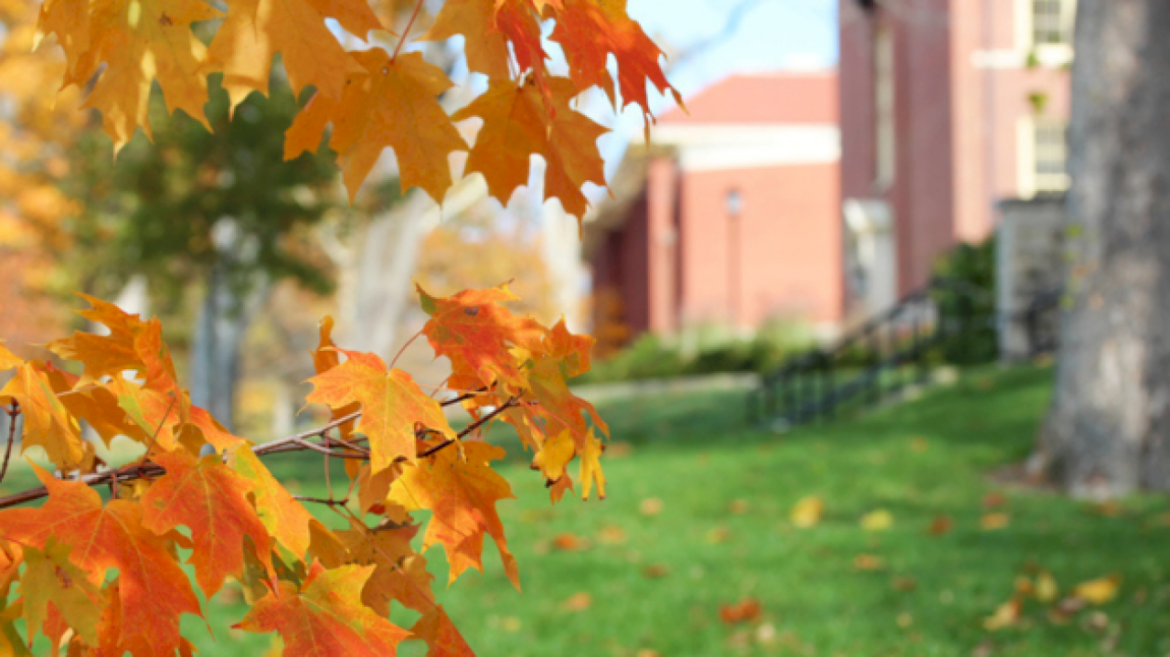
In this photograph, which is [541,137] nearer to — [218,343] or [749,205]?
[218,343]

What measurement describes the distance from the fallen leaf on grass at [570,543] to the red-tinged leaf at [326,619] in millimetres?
4801

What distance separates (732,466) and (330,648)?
794 centimetres

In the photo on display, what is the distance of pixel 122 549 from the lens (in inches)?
42.2

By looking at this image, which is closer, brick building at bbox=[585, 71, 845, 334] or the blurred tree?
the blurred tree

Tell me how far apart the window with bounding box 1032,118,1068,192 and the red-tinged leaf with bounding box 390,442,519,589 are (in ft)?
59.5

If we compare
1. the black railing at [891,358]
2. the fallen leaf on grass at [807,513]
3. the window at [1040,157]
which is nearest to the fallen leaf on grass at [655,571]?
the fallen leaf on grass at [807,513]

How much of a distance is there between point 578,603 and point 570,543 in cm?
126

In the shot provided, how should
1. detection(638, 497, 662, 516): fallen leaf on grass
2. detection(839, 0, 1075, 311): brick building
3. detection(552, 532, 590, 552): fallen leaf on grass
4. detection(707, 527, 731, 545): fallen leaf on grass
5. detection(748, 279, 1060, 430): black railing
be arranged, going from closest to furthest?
1. detection(552, 532, 590, 552): fallen leaf on grass
2. detection(707, 527, 731, 545): fallen leaf on grass
3. detection(638, 497, 662, 516): fallen leaf on grass
4. detection(748, 279, 1060, 430): black railing
5. detection(839, 0, 1075, 311): brick building

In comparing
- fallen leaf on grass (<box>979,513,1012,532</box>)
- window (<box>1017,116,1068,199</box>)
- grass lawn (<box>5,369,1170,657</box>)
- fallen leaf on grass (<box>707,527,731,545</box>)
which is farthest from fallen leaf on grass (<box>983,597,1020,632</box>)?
window (<box>1017,116,1068,199</box>)

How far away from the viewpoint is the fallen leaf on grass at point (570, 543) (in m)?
5.88

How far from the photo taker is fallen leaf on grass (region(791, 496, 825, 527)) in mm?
6508

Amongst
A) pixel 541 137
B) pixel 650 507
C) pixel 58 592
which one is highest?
pixel 541 137

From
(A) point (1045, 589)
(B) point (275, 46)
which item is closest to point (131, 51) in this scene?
(B) point (275, 46)

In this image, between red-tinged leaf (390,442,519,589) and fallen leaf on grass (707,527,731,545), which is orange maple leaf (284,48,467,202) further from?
fallen leaf on grass (707,527,731,545)
